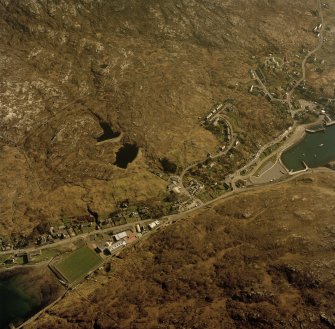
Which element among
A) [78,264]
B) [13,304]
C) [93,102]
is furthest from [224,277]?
[93,102]

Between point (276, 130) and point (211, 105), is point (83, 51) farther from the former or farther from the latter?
point (276, 130)

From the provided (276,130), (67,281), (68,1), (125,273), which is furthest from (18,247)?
(68,1)

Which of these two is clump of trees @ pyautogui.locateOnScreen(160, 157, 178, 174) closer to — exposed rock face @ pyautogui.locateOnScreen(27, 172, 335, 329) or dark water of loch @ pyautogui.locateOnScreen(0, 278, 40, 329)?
exposed rock face @ pyautogui.locateOnScreen(27, 172, 335, 329)

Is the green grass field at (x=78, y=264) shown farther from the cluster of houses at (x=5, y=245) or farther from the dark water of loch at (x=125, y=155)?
the dark water of loch at (x=125, y=155)

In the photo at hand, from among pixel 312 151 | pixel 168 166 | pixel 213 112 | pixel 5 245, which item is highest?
pixel 213 112

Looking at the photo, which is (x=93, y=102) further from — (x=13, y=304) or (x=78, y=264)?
(x=13, y=304)

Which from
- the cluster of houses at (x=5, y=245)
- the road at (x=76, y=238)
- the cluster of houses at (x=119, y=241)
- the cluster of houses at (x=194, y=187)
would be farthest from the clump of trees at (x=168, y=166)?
the cluster of houses at (x=5, y=245)
